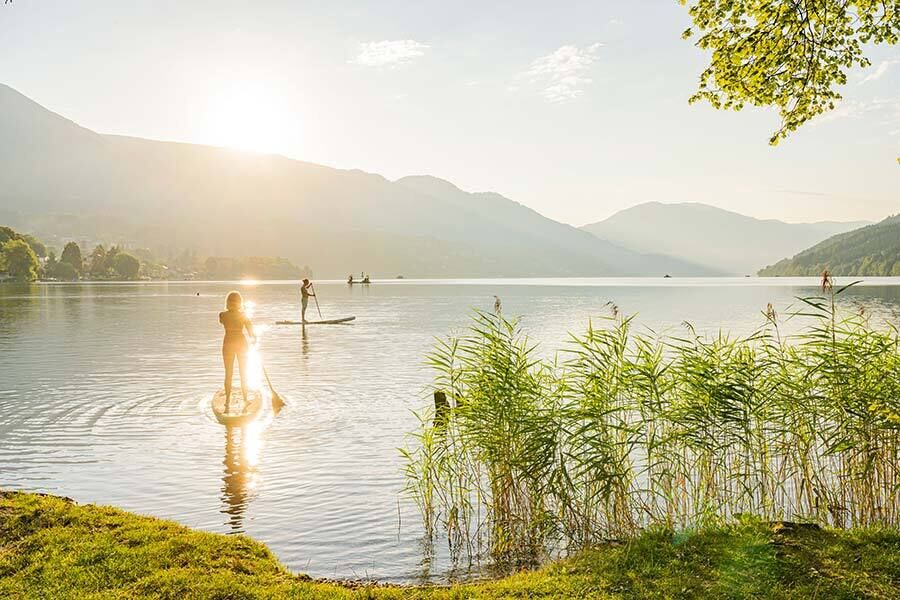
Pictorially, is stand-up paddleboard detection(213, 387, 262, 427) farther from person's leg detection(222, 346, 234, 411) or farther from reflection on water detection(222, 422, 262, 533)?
reflection on water detection(222, 422, 262, 533)

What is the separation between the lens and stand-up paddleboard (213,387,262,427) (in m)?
20.6

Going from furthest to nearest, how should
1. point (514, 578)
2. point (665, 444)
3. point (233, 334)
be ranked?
point (233, 334) < point (665, 444) < point (514, 578)

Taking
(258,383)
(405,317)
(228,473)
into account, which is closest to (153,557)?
(228,473)

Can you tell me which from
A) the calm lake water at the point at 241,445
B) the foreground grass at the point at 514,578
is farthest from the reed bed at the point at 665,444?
the foreground grass at the point at 514,578

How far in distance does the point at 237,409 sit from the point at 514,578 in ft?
48.4

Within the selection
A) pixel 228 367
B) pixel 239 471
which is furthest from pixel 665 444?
pixel 228 367

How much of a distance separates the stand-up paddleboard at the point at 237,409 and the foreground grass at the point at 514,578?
10562 mm

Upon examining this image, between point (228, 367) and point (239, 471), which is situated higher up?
point (228, 367)

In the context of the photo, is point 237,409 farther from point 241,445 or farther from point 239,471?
point 239,471

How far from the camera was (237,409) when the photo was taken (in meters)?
21.6

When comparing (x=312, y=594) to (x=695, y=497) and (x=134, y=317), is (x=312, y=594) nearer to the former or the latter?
(x=695, y=497)

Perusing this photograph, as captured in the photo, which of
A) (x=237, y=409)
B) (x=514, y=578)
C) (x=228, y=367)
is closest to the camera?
(x=514, y=578)

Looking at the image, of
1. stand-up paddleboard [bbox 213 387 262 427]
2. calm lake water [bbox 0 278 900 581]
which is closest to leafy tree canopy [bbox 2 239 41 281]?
calm lake water [bbox 0 278 900 581]

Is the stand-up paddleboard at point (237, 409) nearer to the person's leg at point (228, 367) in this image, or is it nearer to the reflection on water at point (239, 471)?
the person's leg at point (228, 367)
